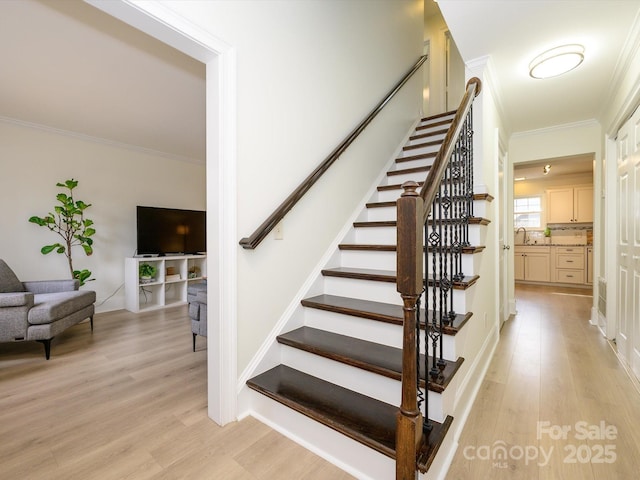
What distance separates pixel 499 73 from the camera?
2672mm

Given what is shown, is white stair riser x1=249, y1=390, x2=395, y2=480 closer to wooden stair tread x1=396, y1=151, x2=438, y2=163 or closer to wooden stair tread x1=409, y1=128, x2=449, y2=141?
wooden stair tread x1=396, y1=151, x2=438, y2=163

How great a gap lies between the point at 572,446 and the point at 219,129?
2478 mm

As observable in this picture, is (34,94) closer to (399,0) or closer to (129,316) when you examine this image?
Result: (129,316)

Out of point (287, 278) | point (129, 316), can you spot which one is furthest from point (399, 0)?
point (129, 316)

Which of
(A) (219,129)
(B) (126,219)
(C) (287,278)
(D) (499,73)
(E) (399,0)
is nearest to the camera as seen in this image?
(A) (219,129)

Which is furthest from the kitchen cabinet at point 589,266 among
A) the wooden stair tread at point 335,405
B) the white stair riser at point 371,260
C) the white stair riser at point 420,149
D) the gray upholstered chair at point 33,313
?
the gray upholstered chair at point 33,313

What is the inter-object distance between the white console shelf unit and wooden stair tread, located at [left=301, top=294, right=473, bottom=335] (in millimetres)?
3530

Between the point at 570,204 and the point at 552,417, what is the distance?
23.0 feet

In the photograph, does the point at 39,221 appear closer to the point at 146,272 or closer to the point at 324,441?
the point at 146,272

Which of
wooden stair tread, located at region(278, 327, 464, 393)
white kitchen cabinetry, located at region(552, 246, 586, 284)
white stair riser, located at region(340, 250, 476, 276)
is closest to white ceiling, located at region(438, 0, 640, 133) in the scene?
white stair riser, located at region(340, 250, 476, 276)

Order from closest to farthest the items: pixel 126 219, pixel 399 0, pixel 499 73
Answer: pixel 499 73
pixel 399 0
pixel 126 219

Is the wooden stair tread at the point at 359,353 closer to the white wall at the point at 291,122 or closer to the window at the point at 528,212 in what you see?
the white wall at the point at 291,122

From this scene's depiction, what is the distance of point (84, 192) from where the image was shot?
172 inches

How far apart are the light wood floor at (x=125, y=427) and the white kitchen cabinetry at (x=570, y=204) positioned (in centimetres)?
807
